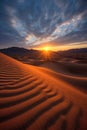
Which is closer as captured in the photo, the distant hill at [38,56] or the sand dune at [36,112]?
the sand dune at [36,112]

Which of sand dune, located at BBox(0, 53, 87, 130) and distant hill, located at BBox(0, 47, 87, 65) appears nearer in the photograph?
sand dune, located at BBox(0, 53, 87, 130)

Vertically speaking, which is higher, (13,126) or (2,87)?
(2,87)

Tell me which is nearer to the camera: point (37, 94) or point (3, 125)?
point (3, 125)

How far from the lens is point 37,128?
177 centimetres

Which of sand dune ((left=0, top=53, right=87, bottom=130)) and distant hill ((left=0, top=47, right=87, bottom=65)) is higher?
sand dune ((left=0, top=53, right=87, bottom=130))

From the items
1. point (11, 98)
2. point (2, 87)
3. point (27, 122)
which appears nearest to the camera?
point (27, 122)

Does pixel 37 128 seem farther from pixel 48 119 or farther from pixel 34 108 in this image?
pixel 34 108

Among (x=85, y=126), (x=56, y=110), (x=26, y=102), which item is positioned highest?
(x=26, y=102)

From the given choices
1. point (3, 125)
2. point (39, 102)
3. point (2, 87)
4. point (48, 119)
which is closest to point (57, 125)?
point (48, 119)

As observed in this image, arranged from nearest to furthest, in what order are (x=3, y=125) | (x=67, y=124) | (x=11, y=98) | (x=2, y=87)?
(x=3, y=125) → (x=67, y=124) → (x=11, y=98) → (x=2, y=87)

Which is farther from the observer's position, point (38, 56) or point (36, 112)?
point (38, 56)

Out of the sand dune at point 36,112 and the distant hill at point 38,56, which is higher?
the sand dune at point 36,112

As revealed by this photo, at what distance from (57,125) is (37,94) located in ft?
→ 3.29

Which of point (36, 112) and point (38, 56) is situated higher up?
point (36, 112)
